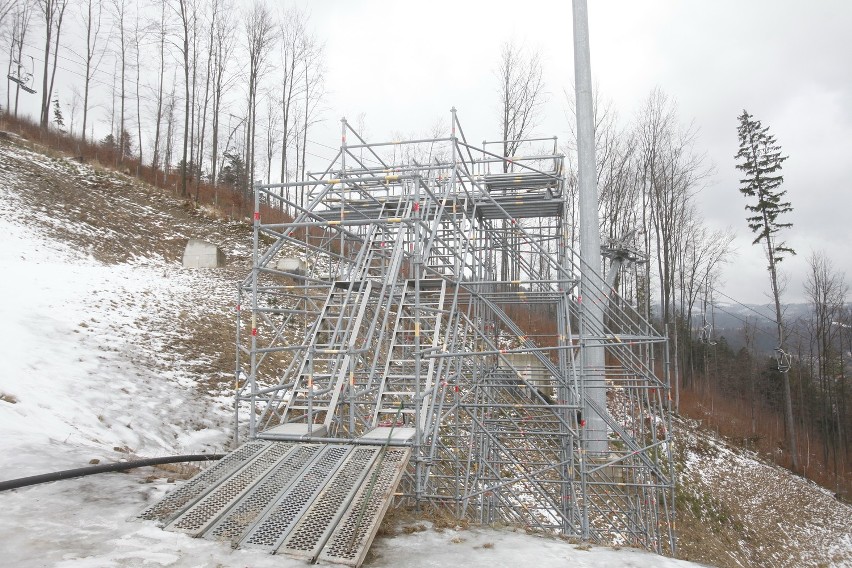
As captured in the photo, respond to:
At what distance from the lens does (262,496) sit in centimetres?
590

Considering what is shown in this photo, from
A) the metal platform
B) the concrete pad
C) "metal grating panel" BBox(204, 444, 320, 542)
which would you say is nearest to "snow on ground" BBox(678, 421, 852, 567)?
the metal platform

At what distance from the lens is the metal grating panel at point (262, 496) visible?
5.32 metres

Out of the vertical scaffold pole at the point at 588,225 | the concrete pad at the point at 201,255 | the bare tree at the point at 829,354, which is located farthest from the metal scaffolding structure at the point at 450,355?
the bare tree at the point at 829,354

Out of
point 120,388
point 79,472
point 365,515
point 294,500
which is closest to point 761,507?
point 365,515

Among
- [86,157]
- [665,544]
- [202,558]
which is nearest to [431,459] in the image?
[202,558]

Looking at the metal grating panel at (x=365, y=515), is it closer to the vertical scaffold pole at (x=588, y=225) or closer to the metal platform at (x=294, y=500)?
the metal platform at (x=294, y=500)

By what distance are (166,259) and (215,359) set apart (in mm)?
8777

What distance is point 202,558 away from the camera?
15.8 feet

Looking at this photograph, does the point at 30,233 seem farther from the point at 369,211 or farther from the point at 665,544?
the point at 665,544

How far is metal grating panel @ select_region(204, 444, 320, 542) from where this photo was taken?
17.5 ft

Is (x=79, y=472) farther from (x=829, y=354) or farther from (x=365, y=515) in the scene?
Answer: (x=829, y=354)

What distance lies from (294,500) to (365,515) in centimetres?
84

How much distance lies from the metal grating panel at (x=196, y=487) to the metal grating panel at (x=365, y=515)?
1.62 meters

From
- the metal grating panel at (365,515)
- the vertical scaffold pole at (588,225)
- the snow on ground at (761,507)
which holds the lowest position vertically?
the snow on ground at (761,507)
